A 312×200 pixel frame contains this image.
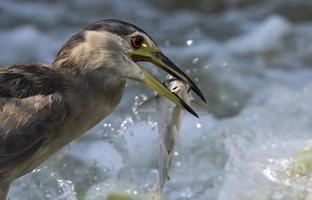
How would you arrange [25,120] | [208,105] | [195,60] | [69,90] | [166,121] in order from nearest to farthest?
[25,120]
[69,90]
[166,121]
[208,105]
[195,60]

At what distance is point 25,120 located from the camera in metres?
4.21

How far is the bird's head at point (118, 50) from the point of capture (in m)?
4.25

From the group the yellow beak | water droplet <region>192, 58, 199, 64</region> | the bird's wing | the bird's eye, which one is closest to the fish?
the yellow beak

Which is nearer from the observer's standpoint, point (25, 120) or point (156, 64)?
point (25, 120)

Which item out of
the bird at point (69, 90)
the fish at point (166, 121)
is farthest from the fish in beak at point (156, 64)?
the fish at point (166, 121)

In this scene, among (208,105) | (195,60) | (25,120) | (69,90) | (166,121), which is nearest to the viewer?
(25,120)

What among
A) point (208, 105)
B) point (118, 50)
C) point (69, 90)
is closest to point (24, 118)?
point (69, 90)

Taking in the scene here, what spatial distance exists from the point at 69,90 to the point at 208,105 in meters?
2.55

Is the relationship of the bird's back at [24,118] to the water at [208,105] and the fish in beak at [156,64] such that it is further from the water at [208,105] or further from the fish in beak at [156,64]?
the water at [208,105]

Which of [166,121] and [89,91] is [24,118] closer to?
[89,91]

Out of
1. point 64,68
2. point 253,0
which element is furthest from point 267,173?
point 253,0

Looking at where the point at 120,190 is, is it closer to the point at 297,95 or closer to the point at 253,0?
the point at 297,95

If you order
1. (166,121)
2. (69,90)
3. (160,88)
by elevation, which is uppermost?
(69,90)

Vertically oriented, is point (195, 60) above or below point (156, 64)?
below
